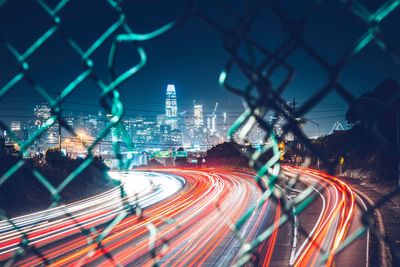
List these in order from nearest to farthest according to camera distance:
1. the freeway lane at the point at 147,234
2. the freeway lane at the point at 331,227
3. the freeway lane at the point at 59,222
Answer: the freeway lane at the point at 331,227, the freeway lane at the point at 147,234, the freeway lane at the point at 59,222

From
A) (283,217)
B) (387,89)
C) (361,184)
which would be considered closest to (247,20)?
(283,217)

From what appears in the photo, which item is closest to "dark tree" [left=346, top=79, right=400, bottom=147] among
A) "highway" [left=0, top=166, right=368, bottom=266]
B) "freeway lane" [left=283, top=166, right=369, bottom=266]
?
"freeway lane" [left=283, top=166, right=369, bottom=266]

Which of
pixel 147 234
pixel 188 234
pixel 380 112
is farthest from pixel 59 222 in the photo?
pixel 380 112

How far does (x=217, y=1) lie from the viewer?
130 cm

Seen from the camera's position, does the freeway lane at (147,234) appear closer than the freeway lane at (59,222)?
Yes

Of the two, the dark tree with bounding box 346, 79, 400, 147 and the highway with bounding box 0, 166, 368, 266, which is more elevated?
the dark tree with bounding box 346, 79, 400, 147

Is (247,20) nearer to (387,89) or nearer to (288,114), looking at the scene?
(288,114)

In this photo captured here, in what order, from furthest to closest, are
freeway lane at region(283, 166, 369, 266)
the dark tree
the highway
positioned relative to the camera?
the highway → freeway lane at region(283, 166, 369, 266) → the dark tree

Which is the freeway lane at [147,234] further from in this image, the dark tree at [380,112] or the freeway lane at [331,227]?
the dark tree at [380,112]

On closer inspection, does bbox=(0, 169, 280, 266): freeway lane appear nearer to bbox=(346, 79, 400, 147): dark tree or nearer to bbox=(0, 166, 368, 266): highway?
bbox=(0, 166, 368, 266): highway

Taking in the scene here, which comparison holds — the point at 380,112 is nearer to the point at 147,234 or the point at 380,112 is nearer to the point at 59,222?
the point at 147,234

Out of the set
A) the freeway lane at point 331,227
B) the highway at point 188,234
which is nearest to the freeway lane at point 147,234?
the highway at point 188,234

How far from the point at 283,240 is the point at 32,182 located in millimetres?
17781

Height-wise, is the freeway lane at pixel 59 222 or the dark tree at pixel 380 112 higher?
the dark tree at pixel 380 112
